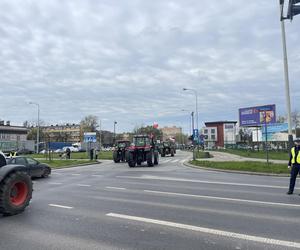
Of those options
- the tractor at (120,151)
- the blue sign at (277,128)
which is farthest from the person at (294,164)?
the blue sign at (277,128)

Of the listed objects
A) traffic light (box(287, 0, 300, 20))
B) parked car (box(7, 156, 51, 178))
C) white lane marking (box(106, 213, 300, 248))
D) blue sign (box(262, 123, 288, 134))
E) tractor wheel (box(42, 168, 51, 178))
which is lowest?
white lane marking (box(106, 213, 300, 248))

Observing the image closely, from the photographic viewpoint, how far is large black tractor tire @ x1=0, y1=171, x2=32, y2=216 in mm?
8328

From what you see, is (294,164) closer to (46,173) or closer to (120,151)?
(46,173)

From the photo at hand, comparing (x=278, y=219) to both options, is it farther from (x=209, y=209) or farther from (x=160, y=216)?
(x=160, y=216)

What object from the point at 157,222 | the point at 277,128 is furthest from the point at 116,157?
the point at 277,128

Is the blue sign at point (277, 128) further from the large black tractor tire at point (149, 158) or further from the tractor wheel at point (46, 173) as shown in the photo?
the tractor wheel at point (46, 173)

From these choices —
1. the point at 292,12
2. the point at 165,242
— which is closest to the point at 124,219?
the point at 165,242

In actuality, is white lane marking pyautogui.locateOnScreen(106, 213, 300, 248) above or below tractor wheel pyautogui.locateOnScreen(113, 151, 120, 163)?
below

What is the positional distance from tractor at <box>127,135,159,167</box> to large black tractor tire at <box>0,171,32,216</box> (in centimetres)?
1923

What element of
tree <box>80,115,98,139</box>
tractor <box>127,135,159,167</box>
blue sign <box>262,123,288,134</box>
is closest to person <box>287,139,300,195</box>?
tractor <box>127,135,159,167</box>

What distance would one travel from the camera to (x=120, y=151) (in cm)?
3688

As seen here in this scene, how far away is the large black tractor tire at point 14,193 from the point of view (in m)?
8.33

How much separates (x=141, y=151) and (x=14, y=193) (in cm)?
2080

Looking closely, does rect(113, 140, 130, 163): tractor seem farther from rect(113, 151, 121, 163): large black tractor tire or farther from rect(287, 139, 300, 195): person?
rect(287, 139, 300, 195): person
